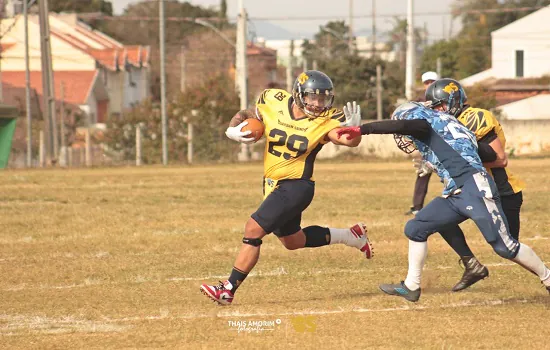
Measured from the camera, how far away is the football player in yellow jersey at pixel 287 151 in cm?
856

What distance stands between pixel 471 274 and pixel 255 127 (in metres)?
2.27

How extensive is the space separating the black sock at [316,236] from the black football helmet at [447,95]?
66.8 inches

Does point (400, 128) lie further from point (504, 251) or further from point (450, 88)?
point (504, 251)

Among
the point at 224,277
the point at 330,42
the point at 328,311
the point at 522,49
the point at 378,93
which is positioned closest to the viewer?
the point at 328,311

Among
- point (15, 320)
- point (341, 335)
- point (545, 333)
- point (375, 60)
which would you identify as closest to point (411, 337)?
point (341, 335)

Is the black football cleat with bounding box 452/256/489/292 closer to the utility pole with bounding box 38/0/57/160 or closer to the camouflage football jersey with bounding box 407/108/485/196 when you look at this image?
the camouflage football jersey with bounding box 407/108/485/196

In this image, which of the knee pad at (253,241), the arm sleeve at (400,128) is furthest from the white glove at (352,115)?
the knee pad at (253,241)

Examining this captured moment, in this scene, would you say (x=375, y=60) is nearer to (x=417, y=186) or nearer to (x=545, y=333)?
(x=417, y=186)

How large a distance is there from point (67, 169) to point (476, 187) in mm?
23484

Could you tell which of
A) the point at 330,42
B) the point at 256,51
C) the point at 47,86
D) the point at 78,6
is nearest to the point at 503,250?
the point at 47,86

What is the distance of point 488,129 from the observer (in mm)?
8734

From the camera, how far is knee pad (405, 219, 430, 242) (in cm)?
830

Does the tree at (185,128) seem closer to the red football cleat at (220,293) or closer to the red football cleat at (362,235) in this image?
the red football cleat at (362,235)

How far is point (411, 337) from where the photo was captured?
7.32 meters
